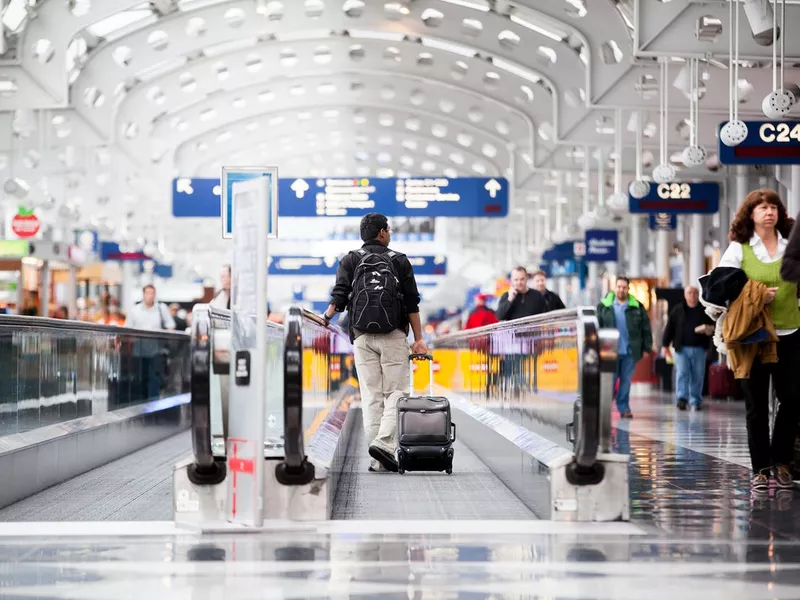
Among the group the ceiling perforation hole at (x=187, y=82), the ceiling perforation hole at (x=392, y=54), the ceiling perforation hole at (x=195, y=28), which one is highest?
the ceiling perforation hole at (x=392, y=54)

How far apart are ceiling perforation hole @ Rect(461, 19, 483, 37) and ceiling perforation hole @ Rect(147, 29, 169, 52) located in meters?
5.80

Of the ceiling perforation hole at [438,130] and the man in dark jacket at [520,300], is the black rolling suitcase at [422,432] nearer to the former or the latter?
the man in dark jacket at [520,300]

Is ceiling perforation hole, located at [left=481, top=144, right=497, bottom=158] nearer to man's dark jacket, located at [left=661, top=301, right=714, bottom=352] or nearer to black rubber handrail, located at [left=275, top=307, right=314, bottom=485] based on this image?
man's dark jacket, located at [left=661, top=301, right=714, bottom=352]

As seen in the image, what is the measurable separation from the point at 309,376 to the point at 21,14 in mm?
14231

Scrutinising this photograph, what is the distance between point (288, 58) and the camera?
31.0 m

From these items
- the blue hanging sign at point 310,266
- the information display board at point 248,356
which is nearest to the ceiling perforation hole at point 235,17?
the information display board at point 248,356

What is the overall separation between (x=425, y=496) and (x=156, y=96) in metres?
24.6

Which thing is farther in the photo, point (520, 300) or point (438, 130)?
point (438, 130)

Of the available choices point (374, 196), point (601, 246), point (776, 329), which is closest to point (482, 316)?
point (776, 329)

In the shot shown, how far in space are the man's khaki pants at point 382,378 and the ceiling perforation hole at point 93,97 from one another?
18423 mm

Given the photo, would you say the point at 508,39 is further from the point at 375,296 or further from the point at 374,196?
the point at 375,296

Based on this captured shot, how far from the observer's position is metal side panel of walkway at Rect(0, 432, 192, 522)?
7.65 m

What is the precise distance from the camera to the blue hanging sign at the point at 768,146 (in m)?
15.5

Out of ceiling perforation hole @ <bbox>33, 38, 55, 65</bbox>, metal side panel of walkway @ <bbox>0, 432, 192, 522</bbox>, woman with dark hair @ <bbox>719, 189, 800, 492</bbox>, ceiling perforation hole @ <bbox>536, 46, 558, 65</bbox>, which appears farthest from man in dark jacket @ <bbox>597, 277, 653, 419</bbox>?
ceiling perforation hole @ <bbox>33, 38, 55, 65</bbox>
